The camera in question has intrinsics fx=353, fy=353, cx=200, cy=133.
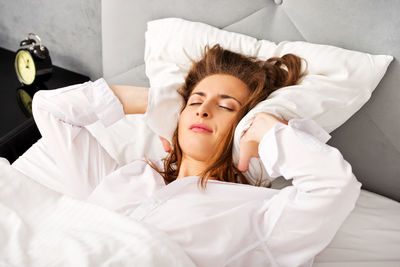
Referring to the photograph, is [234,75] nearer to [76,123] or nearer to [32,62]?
[76,123]

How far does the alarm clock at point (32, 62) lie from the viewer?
170 cm

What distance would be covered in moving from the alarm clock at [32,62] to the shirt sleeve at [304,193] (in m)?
1.29

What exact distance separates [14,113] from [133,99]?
766 mm

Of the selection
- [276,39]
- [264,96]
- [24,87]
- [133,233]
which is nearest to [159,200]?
[133,233]

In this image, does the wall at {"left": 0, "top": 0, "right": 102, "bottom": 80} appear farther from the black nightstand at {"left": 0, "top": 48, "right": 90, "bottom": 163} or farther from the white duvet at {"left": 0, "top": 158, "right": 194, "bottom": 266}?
the white duvet at {"left": 0, "top": 158, "right": 194, "bottom": 266}

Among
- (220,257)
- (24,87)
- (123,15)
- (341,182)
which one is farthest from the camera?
(24,87)

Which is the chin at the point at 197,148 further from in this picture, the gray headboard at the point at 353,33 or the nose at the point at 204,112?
the gray headboard at the point at 353,33

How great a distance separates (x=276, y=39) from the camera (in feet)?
4.42

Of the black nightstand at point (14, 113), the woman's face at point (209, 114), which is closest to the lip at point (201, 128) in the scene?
the woman's face at point (209, 114)

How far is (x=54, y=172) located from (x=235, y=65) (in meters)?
0.77

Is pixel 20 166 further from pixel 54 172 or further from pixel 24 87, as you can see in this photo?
pixel 24 87

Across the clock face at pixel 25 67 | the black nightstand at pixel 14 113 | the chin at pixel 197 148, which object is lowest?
the black nightstand at pixel 14 113

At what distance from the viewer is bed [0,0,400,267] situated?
2.78ft

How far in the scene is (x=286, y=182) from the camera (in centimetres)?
131
